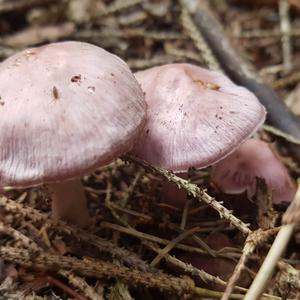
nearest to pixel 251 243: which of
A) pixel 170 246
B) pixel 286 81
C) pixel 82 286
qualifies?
pixel 170 246

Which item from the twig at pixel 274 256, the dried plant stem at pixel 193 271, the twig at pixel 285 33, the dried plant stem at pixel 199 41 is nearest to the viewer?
the twig at pixel 274 256

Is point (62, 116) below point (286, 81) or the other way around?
the other way around

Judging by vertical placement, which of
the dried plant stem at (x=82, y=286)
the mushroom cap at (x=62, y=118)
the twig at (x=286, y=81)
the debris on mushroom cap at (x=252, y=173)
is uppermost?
the mushroom cap at (x=62, y=118)

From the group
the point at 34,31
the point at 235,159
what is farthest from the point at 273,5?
the point at 235,159

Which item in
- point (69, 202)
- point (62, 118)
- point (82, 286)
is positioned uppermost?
point (62, 118)

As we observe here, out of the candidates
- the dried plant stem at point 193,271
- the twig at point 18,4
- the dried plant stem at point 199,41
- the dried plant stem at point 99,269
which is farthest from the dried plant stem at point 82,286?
the twig at point 18,4

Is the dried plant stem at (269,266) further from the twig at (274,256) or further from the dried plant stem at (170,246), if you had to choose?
the dried plant stem at (170,246)

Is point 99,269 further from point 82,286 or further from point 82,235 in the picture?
point 82,235
